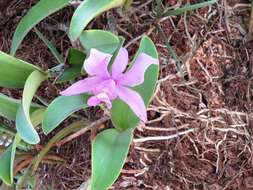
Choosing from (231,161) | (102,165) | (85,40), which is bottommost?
(231,161)

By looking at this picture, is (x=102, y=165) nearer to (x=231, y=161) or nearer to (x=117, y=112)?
(x=117, y=112)

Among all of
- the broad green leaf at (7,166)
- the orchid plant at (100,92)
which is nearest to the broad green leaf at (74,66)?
the orchid plant at (100,92)

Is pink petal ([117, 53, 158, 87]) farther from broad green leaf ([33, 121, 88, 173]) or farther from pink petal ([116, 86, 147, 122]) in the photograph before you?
broad green leaf ([33, 121, 88, 173])

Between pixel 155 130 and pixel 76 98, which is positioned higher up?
pixel 76 98

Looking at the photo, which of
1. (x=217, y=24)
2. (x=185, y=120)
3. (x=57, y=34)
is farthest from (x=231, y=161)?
(x=57, y=34)

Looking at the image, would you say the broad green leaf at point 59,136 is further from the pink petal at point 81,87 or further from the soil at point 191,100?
the pink petal at point 81,87

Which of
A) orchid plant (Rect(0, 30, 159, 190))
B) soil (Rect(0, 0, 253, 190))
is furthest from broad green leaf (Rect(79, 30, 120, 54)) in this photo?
soil (Rect(0, 0, 253, 190))

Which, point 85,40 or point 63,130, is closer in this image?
point 85,40
